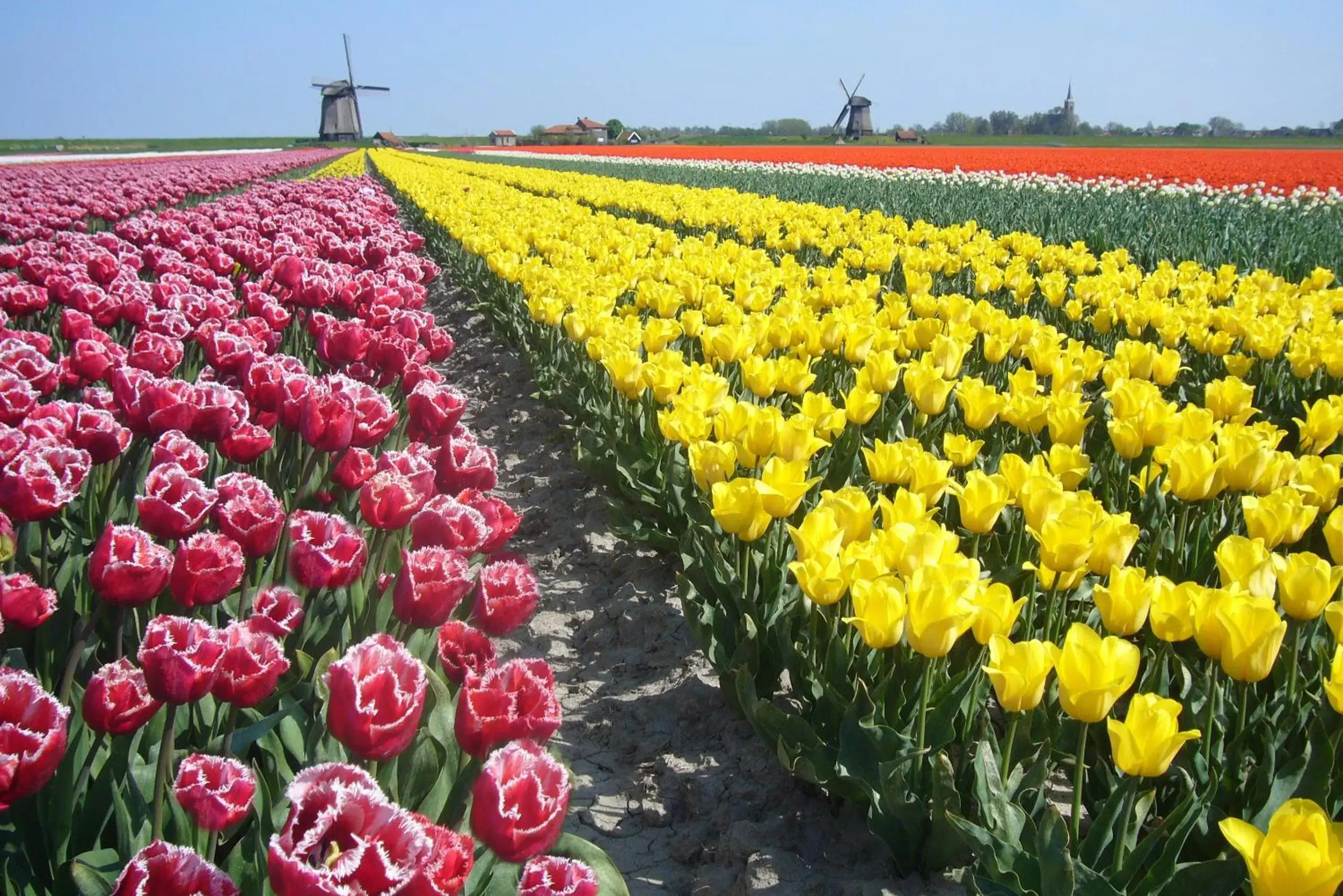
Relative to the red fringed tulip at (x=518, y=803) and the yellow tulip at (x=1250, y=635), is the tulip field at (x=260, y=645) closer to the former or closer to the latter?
the red fringed tulip at (x=518, y=803)

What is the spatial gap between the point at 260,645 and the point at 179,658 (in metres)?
0.12

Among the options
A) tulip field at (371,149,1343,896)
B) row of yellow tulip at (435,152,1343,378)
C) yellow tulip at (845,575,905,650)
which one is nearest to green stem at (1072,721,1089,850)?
tulip field at (371,149,1343,896)

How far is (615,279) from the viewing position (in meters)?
6.11

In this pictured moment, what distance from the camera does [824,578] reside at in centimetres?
202

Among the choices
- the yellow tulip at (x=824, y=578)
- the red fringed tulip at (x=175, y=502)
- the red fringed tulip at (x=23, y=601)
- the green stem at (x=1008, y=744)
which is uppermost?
the red fringed tulip at (x=175, y=502)

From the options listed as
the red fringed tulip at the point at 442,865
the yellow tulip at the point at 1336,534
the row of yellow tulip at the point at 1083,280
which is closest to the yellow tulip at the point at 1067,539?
the yellow tulip at the point at 1336,534

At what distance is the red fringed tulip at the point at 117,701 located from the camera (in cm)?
136

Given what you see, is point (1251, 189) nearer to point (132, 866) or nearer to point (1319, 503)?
point (1319, 503)

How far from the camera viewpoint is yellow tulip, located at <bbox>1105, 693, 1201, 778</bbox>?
59.6 inches

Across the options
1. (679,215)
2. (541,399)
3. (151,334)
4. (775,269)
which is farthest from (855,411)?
(679,215)

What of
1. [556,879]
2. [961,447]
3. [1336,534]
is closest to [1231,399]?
[961,447]

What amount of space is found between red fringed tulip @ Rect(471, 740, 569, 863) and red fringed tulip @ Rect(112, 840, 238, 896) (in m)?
0.27

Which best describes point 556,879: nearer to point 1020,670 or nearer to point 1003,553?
point 1020,670

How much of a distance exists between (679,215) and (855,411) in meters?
10.3
